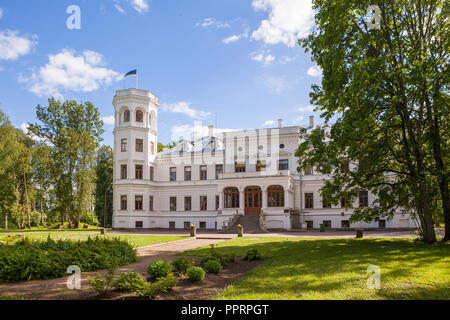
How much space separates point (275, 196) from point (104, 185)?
30.1m

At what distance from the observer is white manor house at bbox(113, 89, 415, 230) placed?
34.8 m

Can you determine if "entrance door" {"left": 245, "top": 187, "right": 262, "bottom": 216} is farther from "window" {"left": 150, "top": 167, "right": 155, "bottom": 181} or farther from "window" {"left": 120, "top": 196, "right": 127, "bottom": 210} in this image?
"window" {"left": 120, "top": 196, "right": 127, "bottom": 210}

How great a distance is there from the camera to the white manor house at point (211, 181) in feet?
114

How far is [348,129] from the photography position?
14539 mm

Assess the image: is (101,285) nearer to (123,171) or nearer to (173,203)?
(123,171)

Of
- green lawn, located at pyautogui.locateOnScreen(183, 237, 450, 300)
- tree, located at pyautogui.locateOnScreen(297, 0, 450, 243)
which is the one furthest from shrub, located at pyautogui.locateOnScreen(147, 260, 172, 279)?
tree, located at pyautogui.locateOnScreen(297, 0, 450, 243)

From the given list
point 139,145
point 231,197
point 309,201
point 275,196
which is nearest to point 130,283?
point 275,196

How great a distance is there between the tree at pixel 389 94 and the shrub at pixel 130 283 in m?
10.6

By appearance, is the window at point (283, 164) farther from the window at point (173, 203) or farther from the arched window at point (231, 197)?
the window at point (173, 203)

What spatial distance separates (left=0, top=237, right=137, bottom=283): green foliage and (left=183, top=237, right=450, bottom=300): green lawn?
517 centimetres

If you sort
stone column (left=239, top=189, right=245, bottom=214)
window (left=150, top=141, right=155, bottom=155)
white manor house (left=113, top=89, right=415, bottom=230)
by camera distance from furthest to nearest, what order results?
1. window (left=150, top=141, right=155, bottom=155)
2. stone column (left=239, top=189, right=245, bottom=214)
3. white manor house (left=113, top=89, right=415, bottom=230)

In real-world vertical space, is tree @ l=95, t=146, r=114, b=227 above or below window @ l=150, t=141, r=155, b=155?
below
